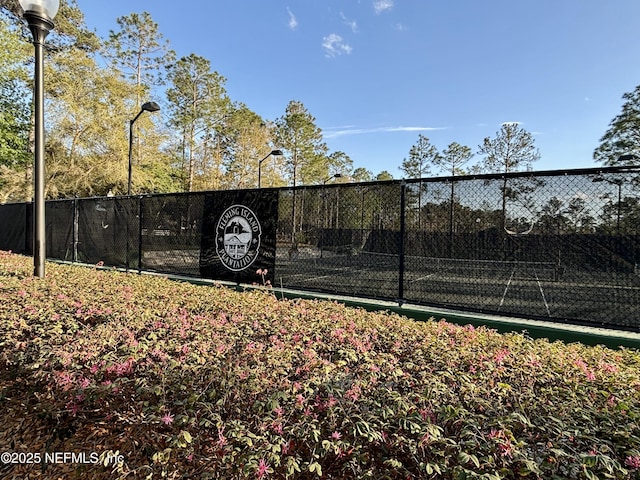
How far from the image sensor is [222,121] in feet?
94.9

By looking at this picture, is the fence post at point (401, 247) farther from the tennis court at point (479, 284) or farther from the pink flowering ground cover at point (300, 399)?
the pink flowering ground cover at point (300, 399)

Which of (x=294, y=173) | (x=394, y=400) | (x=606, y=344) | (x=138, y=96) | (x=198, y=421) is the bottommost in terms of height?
(x=606, y=344)

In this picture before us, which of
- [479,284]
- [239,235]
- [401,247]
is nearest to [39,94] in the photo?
[239,235]

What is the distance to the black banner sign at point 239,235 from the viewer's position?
5660mm

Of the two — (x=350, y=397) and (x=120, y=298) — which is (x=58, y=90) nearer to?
(x=120, y=298)

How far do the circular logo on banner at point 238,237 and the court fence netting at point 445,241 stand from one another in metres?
0.04

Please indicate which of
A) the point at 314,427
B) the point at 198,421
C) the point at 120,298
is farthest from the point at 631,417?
the point at 120,298

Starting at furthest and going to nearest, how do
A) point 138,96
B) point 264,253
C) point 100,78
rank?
point 138,96 → point 100,78 → point 264,253

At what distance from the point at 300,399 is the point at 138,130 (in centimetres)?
2055

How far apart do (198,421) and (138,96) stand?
71.7ft

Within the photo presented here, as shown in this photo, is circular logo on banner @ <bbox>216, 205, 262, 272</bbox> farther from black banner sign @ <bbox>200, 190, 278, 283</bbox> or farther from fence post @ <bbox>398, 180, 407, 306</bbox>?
fence post @ <bbox>398, 180, 407, 306</bbox>

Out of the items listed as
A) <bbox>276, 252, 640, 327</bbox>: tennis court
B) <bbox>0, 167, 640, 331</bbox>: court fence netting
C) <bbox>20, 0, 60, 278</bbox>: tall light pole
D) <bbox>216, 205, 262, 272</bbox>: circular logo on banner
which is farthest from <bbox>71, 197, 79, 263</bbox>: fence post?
<bbox>276, 252, 640, 327</bbox>: tennis court

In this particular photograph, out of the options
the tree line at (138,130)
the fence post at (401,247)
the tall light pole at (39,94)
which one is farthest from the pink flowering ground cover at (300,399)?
the tree line at (138,130)

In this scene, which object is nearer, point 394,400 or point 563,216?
point 394,400
